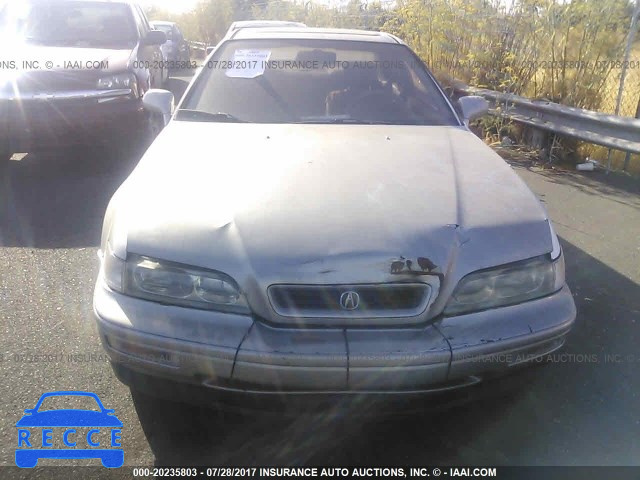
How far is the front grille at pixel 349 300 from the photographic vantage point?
1.95 m

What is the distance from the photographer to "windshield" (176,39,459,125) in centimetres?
336

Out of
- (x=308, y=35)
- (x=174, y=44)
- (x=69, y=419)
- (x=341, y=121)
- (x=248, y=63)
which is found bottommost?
(x=174, y=44)

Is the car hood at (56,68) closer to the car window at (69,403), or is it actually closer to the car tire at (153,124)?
the car tire at (153,124)

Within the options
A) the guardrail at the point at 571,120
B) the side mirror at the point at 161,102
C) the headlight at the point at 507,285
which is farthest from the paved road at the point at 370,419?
the guardrail at the point at 571,120

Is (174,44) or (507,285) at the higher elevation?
(507,285)

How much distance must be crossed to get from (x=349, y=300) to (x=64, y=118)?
4454mm

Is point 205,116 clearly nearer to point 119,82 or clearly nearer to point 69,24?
point 119,82

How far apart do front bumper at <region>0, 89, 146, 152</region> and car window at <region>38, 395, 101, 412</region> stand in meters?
3.62

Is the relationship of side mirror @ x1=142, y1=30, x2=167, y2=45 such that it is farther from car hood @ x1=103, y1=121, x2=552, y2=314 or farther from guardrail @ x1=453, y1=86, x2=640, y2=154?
car hood @ x1=103, y1=121, x2=552, y2=314

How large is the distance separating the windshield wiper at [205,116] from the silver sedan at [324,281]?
727 millimetres

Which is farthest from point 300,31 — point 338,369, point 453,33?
point 453,33

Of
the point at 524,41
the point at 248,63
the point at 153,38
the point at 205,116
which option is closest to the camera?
the point at 205,116

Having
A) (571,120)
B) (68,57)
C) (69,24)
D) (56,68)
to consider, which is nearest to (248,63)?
(56,68)

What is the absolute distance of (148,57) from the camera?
709cm
